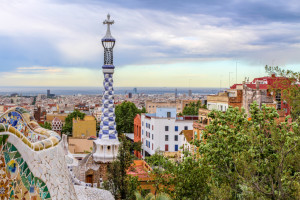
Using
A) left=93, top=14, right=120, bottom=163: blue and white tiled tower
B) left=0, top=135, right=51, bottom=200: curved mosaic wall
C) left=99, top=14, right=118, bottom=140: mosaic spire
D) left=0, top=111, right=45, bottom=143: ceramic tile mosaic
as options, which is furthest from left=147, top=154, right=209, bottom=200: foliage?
left=0, top=135, right=51, bottom=200: curved mosaic wall

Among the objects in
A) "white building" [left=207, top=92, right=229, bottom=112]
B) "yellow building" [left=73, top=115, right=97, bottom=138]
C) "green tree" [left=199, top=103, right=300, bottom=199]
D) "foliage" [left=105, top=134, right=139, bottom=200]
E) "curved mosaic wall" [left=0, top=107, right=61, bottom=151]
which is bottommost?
"yellow building" [left=73, top=115, right=97, bottom=138]

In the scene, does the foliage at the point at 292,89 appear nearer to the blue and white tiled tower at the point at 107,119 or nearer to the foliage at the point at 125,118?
the blue and white tiled tower at the point at 107,119

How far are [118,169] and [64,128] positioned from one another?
118 feet

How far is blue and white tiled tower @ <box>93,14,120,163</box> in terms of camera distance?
14984 millimetres

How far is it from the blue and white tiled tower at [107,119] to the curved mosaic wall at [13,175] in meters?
9.75

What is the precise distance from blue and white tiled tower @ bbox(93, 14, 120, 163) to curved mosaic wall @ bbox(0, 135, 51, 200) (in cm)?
975

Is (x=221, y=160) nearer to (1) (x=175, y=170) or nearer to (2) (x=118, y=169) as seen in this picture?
(1) (x=175, y=170)

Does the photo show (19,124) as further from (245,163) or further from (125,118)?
(125,118)

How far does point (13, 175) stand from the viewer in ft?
16.5

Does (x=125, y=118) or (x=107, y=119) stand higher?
(x=107, y=119)

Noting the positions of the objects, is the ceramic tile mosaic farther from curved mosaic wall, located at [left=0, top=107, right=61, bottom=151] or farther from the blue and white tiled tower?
the blue and white tiled tower

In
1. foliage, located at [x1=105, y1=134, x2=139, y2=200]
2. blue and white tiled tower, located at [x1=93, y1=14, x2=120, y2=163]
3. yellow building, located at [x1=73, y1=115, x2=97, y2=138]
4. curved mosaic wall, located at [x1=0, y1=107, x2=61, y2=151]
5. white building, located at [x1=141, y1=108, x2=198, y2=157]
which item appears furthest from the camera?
yellow building, located at [x1=73, y1=115, x2=97, y2=138]

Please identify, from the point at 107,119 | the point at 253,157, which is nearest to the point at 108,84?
the point at 107,119

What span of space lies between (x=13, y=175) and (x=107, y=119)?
417 inches
